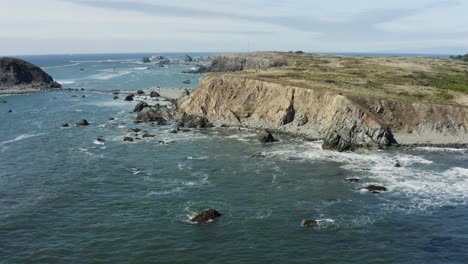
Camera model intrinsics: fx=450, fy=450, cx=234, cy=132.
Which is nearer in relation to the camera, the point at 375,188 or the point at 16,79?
the point at 375,188

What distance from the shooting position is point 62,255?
42.6 metres

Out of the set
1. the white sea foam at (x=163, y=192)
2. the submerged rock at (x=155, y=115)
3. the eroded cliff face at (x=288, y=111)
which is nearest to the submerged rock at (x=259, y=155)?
the eroded cliff face at (x=288, y=111)

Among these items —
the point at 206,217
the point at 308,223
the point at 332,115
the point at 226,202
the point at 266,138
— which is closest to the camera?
the point at 308,223

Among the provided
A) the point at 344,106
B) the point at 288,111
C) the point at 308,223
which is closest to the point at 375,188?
the point at 308,223

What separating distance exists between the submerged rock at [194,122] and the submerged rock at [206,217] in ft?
181

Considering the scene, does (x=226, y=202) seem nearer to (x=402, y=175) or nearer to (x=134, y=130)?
(x=402, y=175)

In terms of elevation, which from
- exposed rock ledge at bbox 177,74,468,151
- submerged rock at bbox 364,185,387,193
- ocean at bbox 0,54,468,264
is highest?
exposed rock ledge at bbox 177,74,468,151

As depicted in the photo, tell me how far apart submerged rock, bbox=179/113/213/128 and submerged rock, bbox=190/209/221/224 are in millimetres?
55213

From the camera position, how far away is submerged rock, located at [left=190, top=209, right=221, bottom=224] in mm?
49219

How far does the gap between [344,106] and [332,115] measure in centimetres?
309

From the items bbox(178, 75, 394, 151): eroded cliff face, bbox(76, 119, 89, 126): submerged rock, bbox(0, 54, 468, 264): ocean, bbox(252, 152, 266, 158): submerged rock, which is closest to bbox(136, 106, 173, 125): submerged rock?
bbox(178, 75, 394, 151): eroded cliff face

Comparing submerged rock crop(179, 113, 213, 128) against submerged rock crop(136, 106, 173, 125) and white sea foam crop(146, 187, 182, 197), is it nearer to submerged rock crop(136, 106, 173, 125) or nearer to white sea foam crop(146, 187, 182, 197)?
submerged rock crop(136, 106, 173, 125)

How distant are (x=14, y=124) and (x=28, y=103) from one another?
41.2 meters

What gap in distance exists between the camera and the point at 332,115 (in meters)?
89.1
